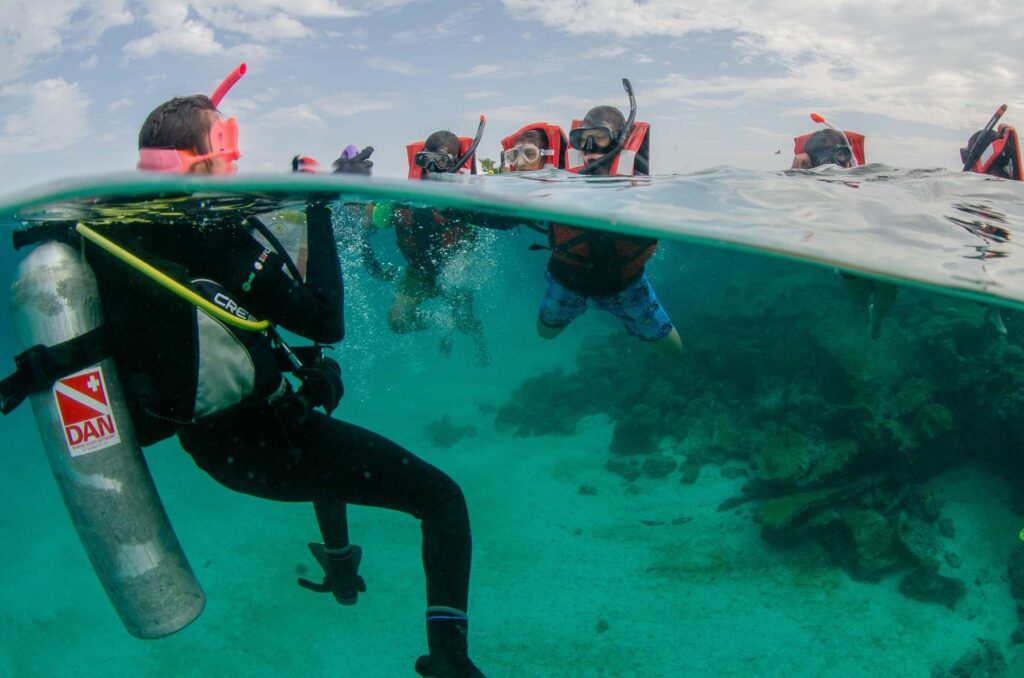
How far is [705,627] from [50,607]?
13.7 metres

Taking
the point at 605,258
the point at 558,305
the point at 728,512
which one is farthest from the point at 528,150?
the point at 728,512

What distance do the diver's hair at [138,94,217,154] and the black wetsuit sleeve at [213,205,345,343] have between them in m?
0.59

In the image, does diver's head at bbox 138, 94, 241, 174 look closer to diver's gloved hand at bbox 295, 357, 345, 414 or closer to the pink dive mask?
the pink dive mask

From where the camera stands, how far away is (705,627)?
27.2 feet

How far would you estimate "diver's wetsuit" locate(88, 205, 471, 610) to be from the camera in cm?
298

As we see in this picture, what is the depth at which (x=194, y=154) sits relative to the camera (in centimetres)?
322

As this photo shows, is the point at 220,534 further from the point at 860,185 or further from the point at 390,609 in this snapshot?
the point at 860,185

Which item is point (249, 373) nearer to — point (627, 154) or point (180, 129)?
point (180, 129)

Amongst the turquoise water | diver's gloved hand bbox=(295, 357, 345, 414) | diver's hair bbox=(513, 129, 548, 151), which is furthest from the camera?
diver's hair bbox=(513, 129, 548, 151)

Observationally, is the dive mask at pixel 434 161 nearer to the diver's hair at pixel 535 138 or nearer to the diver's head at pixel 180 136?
the diver's hair at pixel 535 138

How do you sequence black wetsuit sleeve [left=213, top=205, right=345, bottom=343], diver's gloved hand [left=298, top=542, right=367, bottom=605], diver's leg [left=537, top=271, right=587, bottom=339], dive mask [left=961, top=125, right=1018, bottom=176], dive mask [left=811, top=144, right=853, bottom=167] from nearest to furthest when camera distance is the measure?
black wetsuit sleeve [left=213, top=205, right=345, bottom=343] < diver's gloved hand [left=298, top=542, right=367, bottom=605] < diver's leg [left=537, top=271, right=587, bottom=339] < dive mask [left=961, top=125, right=1018, bottom=176] < dive mask [left=811, top=144, right=853, bottom=167]

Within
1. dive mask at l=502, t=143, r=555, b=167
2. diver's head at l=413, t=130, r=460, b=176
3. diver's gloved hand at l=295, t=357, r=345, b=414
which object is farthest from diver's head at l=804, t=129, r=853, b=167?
diver's gloved hand at l=295, t=357, r=345, b=414

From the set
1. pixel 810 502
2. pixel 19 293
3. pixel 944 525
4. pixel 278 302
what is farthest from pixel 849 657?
pixel 19 293

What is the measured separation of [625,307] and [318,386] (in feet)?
17.0
